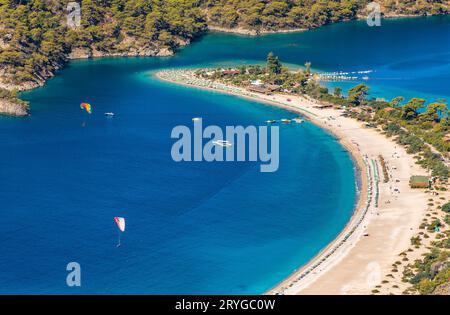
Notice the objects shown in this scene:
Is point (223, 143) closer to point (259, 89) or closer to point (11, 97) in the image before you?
point (259, 89)

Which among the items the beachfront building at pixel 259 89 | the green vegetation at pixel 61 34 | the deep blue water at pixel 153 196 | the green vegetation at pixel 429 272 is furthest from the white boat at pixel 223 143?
the green vegetation at pixel 61 34

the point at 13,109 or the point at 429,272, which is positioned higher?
the point at 13,109

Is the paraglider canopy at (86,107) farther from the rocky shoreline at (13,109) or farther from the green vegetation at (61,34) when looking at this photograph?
the green vegetation at (61,34)

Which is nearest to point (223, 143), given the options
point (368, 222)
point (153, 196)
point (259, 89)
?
point (153, 196)

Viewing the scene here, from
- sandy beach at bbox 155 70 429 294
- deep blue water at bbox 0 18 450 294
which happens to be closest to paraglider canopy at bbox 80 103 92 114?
deep blue water at bbox 0 18 450 294

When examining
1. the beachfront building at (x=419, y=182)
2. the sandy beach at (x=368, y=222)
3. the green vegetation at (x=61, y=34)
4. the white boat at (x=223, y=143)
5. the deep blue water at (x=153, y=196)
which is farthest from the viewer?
the green vegetation at (x=61, y=34)
